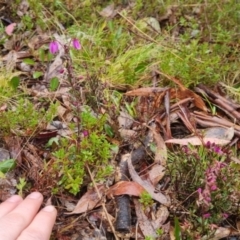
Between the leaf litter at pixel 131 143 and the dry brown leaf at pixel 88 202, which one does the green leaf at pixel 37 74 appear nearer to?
the leaf litter at pixel 131 143

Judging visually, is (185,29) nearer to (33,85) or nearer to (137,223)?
(33,85)

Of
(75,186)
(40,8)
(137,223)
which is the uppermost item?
(40,8)

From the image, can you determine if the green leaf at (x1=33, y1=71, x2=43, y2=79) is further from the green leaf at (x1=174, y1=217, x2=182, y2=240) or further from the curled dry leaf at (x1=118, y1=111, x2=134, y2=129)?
the green leaf at (x1=174, y1=217, x2=182, y2=240)

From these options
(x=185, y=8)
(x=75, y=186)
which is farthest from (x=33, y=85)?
(x=185, y=8)

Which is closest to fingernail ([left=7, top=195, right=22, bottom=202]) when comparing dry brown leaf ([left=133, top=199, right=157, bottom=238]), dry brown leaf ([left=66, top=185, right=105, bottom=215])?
dry brown leaf ([left=66, top=185, right=105, bottom=215])

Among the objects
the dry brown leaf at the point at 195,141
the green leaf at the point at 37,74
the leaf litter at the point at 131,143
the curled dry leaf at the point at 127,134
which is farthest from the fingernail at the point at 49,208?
the green leaf at the point at 37,74
